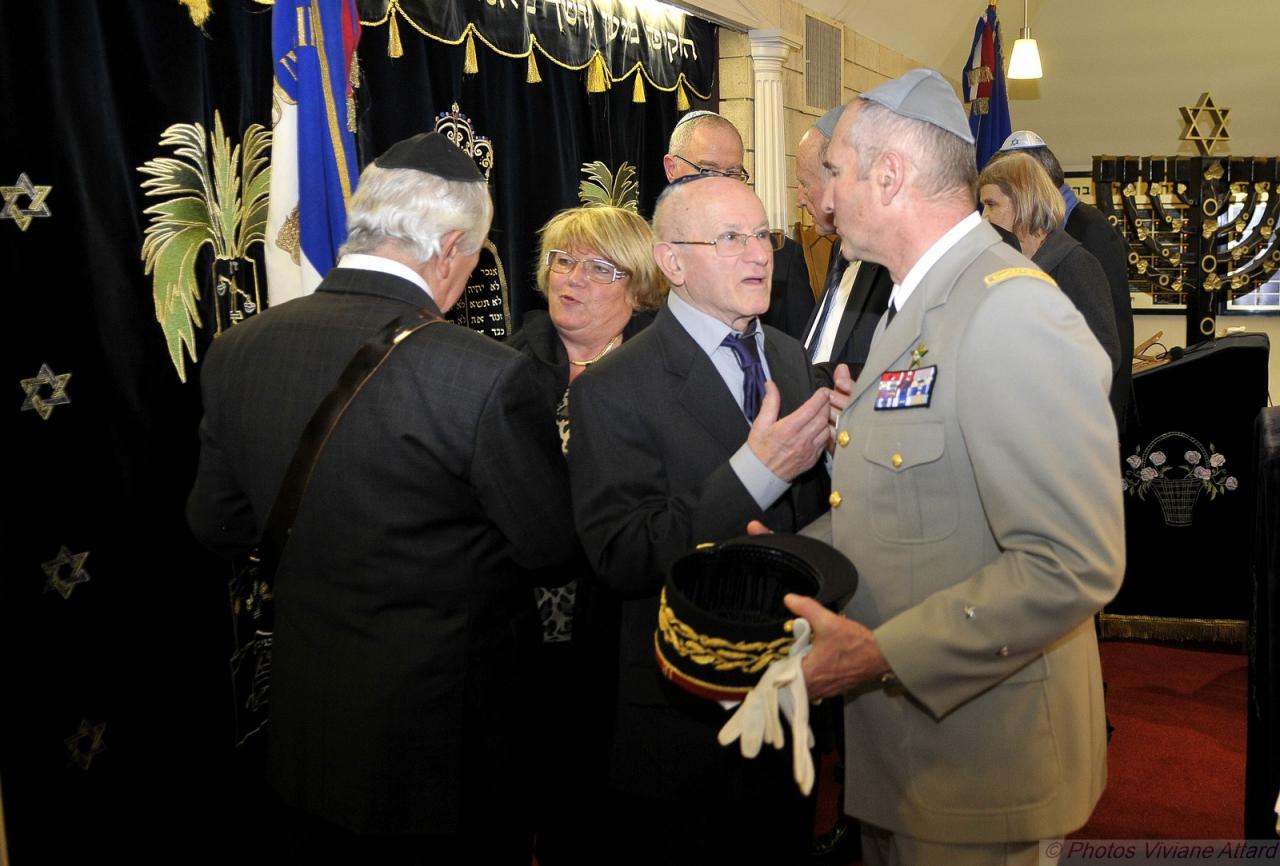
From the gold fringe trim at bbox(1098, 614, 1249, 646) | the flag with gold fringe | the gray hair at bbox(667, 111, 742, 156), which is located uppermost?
the flag with gold fringe

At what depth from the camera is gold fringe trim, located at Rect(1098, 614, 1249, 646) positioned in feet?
14.5

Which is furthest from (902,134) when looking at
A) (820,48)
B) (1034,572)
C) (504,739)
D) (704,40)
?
(820,48)

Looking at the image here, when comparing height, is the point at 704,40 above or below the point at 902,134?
above

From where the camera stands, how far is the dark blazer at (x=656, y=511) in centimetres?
173

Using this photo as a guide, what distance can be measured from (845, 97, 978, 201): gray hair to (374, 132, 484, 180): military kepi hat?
2.14 ft

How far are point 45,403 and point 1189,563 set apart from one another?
4229 mm

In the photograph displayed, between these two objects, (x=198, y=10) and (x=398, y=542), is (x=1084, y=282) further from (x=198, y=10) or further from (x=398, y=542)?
(x=198, y=10)

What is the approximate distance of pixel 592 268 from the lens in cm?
263

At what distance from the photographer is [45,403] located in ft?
7.37

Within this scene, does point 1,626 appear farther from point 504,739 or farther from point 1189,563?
point 1189,563

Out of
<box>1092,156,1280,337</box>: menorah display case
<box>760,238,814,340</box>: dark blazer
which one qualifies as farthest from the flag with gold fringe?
<box>760,238,814,340</box>: dark blazer

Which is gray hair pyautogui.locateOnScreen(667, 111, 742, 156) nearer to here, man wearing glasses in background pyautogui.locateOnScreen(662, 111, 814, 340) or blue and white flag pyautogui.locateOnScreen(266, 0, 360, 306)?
man wearing glasses in background pyautogui.locateOnScreen(662, 111, 814, 340)

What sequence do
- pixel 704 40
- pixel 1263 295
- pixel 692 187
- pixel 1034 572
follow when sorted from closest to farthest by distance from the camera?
pixel 1034 572 → pixel 692 187 → pixel 704 40 → pixel 1263 295

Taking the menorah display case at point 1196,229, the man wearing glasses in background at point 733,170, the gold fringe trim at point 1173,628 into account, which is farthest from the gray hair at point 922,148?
the menorah display case at point 1196,229
